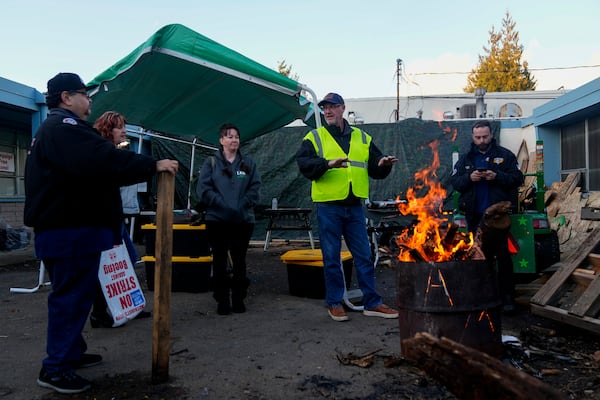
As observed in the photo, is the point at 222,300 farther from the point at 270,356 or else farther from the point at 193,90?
the point at 193,90

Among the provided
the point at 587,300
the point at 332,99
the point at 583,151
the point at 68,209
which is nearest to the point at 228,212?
the point at 332,99

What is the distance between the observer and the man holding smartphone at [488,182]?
5.01 m

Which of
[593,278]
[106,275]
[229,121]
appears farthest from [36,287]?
[593,278]

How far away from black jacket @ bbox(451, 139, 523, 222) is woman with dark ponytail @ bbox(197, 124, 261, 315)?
2255 millimetres

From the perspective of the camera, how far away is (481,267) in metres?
3.32

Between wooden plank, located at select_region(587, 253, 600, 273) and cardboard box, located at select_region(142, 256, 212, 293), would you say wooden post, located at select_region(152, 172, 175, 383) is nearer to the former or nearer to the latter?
cardboard box, located at select_region(142, 256, 212, 293)

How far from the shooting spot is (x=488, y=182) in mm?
5141

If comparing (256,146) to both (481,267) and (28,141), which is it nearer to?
(28,141)

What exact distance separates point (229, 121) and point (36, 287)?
3742 millimetres

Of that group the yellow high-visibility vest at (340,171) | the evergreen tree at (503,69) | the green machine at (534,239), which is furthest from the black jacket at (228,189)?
the evergreen tree at (503,69)

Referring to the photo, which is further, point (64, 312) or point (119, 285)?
point (119, 285)

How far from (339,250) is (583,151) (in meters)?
7.87

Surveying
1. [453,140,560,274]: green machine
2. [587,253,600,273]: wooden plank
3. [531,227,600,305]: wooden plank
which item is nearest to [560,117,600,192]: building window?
[453,140,560,274]: green machine

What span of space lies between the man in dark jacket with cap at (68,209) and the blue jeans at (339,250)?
209cm
